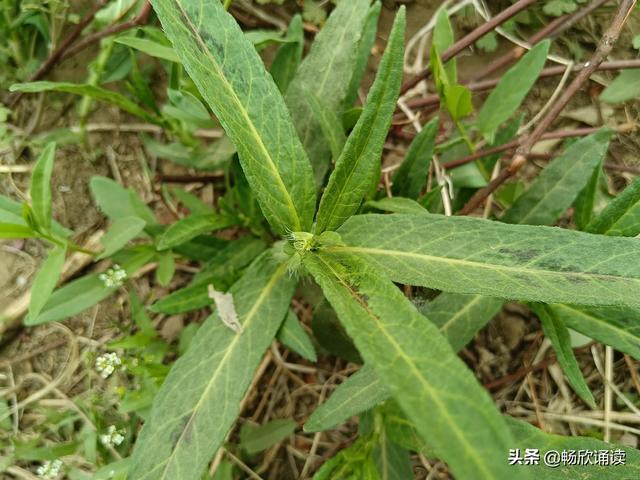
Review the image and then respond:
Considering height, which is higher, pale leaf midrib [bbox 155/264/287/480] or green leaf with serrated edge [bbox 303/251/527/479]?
green leaf with serrated edge [bbox 303/251/527/479]

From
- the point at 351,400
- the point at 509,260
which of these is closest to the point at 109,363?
the point at 351,400

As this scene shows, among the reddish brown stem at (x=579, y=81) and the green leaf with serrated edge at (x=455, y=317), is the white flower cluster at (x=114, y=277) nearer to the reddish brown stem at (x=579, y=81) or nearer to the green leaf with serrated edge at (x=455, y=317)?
the green leaf with serrated edge at (x=455, y=317)

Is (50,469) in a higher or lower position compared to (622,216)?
lower

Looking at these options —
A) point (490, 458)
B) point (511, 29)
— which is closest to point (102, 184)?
point (490, 458)

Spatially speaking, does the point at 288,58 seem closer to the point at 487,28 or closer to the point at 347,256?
the point at 487,28

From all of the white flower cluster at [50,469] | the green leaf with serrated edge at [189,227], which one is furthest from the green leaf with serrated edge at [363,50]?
the white flower cluster at [50,469]

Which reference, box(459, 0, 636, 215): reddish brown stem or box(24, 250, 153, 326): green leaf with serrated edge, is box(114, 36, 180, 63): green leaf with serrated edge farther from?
box(459, 0, 636, 215): reddish brown stem

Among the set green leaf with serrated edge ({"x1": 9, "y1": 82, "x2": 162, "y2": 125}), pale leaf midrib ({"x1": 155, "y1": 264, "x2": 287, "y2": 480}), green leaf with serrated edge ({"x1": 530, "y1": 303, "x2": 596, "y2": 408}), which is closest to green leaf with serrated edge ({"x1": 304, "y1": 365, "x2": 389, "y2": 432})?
pale leaf midrib ({"x1": 155, "y1": 264, "x2": 287, "y2": 480})
